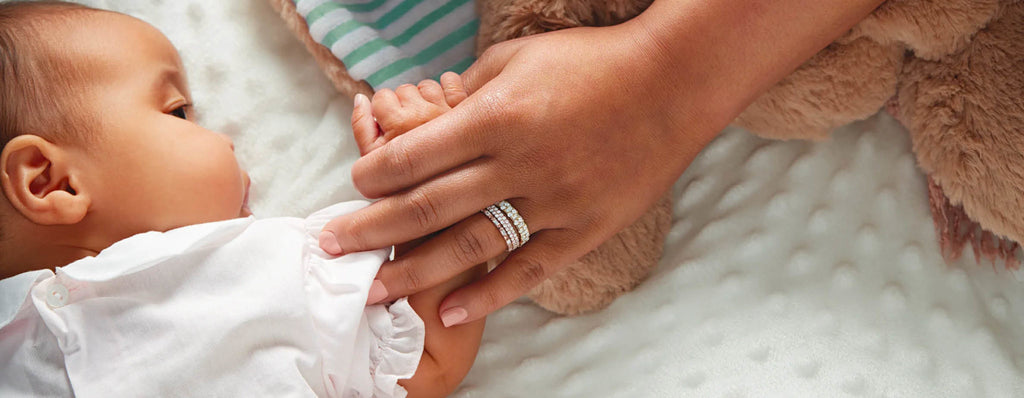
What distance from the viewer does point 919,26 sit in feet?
3.02

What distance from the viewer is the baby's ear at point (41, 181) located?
2.69 ft

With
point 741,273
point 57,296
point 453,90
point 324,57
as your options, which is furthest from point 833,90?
point 57,296

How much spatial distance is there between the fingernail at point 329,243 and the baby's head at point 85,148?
15 centimetres

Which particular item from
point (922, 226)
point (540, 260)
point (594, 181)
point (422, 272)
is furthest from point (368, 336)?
point (922, 226)

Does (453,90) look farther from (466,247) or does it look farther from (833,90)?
(833,90)

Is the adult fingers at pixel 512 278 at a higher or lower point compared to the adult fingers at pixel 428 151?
lower

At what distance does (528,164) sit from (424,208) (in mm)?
129

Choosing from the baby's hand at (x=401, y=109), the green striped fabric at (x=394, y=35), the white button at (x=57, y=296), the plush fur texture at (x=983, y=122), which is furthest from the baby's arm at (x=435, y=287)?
the plush fur texture at (x=983, y=122)

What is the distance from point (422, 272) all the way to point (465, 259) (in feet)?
0.17

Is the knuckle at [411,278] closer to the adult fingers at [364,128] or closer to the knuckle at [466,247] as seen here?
the knuckle at [466,247]

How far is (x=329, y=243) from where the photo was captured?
875 mm

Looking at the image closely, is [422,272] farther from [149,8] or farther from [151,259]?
[149,8]

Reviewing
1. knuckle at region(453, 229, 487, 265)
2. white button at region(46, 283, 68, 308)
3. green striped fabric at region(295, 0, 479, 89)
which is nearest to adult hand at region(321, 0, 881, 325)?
knuckle at region(453, 229, 487, 265)

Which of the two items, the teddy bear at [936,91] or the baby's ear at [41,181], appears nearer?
the baby's ear at [41,181]
